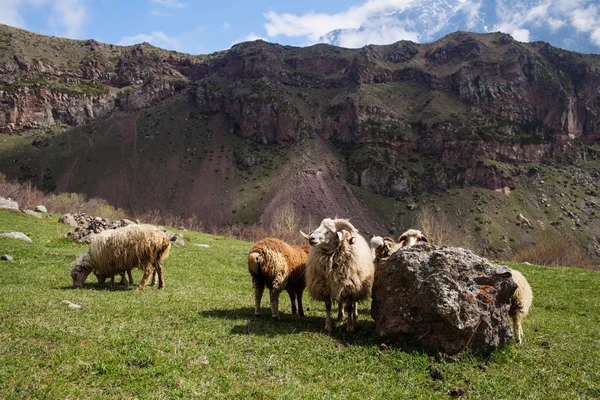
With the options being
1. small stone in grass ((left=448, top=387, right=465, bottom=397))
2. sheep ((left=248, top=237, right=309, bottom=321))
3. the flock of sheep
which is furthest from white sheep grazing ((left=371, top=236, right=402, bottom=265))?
small stone in grass ((left=448, top=387, right=465, bottom=397))

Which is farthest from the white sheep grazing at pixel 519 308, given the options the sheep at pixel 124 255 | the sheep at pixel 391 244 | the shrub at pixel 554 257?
the shrub at pixel 554 257

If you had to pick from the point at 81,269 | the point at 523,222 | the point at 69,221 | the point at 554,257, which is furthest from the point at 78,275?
the point at 523,222

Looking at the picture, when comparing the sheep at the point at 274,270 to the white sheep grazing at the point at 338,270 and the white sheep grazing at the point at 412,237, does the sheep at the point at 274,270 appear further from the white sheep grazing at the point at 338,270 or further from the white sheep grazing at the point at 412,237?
the white sheep grazing at the point at 412,237

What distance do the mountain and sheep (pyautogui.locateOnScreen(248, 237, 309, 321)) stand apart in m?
92.8

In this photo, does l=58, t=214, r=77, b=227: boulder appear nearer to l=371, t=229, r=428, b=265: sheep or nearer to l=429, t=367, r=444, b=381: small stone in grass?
l=371, t=229, r=428, b=265: sheep

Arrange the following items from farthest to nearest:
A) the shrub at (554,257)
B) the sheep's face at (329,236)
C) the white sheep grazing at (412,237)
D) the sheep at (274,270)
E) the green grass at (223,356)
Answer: the shrub at (554,257) < the white sheep grazing at (412,237) < the sheep at (274,270) < the sheep's face at (329,236) < the green grass at (223,356)

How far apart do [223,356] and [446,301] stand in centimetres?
526

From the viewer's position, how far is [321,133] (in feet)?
494

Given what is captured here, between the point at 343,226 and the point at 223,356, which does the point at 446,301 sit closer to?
the point at 343,226

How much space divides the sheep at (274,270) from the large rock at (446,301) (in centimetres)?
302

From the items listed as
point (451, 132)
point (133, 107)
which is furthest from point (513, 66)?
point (133, 107)

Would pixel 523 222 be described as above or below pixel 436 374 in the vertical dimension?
above

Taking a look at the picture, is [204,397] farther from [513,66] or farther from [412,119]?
[513,66]

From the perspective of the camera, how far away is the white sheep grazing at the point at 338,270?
33.8ft
